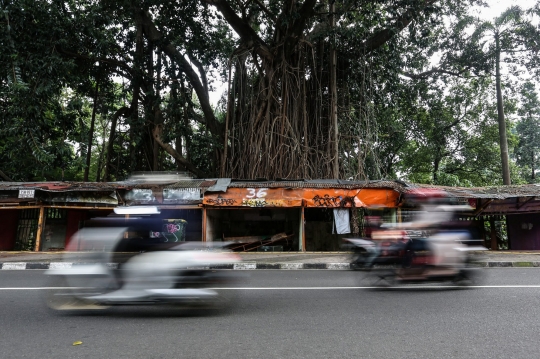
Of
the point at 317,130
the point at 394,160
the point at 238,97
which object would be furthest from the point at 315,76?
the point at 394,160

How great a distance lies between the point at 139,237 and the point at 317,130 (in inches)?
395

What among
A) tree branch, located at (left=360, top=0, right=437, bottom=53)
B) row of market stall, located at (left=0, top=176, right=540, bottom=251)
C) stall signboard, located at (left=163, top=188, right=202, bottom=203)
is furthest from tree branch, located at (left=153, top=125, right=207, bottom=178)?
tree branch, located at (left=360, top=0, right=437, bottom=53)

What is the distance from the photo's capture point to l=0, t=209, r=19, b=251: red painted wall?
537 inches

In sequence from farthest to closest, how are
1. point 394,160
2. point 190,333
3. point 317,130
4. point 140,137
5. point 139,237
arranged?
point 394,160 → point 140,137 → point 317,130 → point 139,237 → point 190,333

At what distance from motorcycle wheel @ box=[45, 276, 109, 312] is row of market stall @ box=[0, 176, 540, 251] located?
19.5 feet

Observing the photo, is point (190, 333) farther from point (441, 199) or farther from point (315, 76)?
point (315, 76)

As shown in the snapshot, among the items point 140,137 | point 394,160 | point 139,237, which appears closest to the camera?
point 139,237

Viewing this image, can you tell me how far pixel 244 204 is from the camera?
11531 mm

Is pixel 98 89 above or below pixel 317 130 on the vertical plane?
above

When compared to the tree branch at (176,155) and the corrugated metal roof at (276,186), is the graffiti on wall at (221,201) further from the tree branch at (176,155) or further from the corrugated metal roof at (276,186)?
the tree branch at (176,155)

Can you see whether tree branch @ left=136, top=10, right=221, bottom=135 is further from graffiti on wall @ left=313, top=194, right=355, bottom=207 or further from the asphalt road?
the asphalt road

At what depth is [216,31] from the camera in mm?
16094

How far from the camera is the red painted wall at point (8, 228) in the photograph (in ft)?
44.8

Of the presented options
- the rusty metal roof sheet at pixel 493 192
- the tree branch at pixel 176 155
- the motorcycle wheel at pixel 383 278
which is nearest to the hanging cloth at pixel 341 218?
the rusty metal roof sheet at pixel 493 192
